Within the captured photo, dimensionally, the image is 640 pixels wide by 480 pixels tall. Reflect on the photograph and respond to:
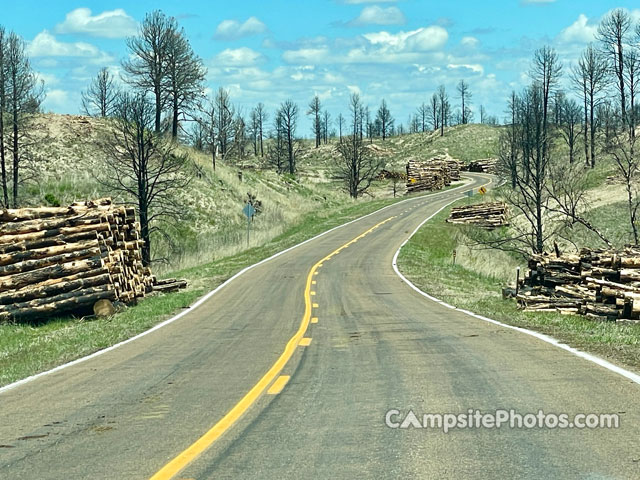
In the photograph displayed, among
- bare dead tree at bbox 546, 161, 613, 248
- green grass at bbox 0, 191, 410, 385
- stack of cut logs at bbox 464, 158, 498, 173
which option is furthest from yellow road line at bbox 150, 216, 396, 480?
stack of cut logs at bbox 464, 158, 498, 173

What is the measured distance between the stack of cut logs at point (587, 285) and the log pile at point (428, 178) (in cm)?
6978

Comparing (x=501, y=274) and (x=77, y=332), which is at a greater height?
(x=77, y=332)

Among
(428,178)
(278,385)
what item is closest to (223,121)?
(428,178)

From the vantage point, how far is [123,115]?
34.7 meters

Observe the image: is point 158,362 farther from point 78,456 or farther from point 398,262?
point 398,262

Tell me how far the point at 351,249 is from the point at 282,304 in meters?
18.3

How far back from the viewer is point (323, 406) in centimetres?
765

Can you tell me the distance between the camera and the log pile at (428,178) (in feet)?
295

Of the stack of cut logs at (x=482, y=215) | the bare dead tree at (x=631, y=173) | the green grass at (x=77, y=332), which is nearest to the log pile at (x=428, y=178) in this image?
the bare dead tree at (x=631, y=173)

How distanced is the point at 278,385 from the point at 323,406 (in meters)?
1.45

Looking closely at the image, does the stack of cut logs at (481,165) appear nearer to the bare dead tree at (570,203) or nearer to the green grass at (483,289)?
the bare dead tree at (570,203)

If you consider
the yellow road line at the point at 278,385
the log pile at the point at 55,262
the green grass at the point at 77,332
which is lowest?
the green grass at the point at 77,332

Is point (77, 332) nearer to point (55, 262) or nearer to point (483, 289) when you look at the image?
point (55, 262)

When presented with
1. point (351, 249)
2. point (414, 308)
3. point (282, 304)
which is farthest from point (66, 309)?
point (351, 249)
